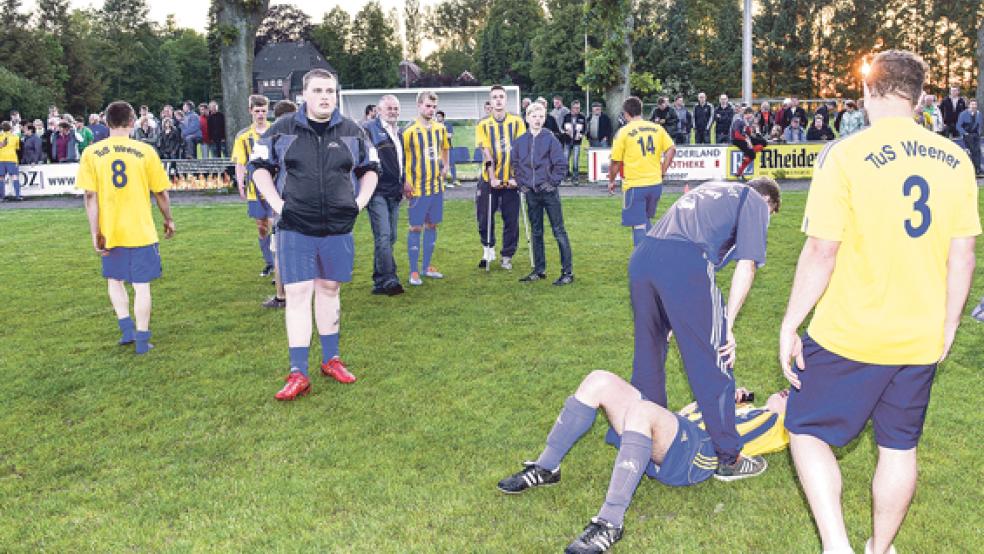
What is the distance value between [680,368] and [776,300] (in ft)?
9.00

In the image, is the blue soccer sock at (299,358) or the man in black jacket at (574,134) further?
the man in black jacket at (574,134)

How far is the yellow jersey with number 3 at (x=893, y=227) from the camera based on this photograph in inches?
121

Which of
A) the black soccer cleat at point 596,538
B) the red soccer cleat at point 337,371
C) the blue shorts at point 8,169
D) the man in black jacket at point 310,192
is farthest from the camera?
the blue shorts at point 8,169

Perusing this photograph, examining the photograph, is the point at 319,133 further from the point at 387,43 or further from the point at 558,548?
the point at 387,43

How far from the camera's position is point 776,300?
29.2 ft

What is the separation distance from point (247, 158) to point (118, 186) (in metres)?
2.97

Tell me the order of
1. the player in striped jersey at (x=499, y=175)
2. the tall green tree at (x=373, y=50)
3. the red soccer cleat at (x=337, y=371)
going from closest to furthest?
the red soccer cleat at (x=337, y=371) < the player in striped jersey at (x=499, y=175) < the tall green tree at (x=373, y=50)

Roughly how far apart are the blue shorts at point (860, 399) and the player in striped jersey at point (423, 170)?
7.45 m

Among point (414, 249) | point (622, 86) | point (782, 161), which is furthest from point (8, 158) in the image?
point (782, 161)

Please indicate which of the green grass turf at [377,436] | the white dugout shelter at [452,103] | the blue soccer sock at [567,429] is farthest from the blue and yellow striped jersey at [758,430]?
the white dugout shelter at [452,103]

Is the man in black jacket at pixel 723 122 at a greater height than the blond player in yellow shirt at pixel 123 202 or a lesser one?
greater

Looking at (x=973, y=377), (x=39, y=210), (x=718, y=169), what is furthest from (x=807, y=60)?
(x=973, y=377)

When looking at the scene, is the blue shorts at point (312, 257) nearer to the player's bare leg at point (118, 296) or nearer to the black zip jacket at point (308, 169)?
the black zip jacket at point (308, 169)

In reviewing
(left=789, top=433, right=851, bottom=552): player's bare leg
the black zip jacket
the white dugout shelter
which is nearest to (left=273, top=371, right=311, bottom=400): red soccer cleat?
the black zip jacket
